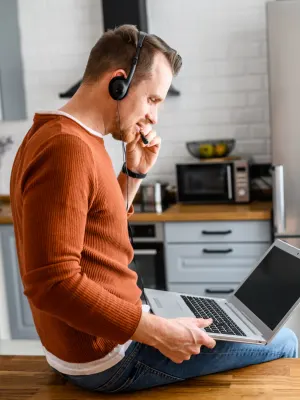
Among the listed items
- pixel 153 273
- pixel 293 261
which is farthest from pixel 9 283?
pixel 293 261

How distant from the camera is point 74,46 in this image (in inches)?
159

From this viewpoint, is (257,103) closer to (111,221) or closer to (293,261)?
(293,261)

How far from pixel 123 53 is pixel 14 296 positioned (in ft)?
8.55

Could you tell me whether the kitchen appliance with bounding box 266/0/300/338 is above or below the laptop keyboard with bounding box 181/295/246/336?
above

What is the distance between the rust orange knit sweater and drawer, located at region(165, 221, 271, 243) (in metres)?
1.94

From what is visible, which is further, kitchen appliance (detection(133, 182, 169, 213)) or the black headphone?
kitchen appliance (detection(133, 182, 169, 213))

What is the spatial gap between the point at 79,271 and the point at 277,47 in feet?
7.39

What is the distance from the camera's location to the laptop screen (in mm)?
1637

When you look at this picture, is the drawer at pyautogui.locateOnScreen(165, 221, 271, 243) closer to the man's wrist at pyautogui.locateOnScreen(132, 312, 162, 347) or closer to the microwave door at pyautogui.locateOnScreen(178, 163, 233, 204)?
the microwave door at pyautogui.locateOnScreen(178, 163, 233, 204)

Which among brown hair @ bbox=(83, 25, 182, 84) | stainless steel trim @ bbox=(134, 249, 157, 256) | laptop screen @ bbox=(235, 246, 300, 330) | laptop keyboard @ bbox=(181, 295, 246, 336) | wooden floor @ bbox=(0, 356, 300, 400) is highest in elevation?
brown hair @ bbox=(83, 25, 182, 84)

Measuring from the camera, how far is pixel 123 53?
1.46 metres

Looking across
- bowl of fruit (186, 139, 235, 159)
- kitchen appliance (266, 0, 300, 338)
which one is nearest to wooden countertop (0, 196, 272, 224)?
kitchen appliance (266, 0, 300, 338)

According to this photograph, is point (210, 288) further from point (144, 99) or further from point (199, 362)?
point (144, 99)

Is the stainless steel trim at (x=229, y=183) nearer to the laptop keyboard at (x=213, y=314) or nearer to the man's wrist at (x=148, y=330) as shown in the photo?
the laptop keyboard at (x=213, y=314)
